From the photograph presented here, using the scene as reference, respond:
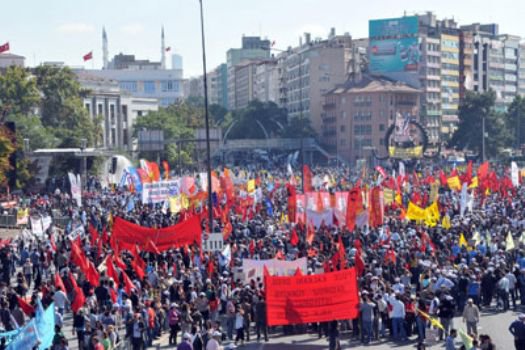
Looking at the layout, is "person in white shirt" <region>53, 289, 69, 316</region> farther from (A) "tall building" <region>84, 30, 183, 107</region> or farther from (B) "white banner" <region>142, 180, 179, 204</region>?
(A) "tall building" <region>84, 30, 183, 107</region>

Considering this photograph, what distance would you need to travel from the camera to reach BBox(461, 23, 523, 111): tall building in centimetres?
14575

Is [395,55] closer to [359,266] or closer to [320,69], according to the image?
[320,69]

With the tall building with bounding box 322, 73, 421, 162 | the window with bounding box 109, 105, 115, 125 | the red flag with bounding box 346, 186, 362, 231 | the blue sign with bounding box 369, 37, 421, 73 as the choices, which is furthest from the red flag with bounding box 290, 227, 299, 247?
the blue sign with bounding box 369, 37, 421, 73

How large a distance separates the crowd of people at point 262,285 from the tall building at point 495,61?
11132 centimetres

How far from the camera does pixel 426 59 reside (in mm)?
129250

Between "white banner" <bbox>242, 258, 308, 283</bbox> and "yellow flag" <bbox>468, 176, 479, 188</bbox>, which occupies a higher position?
"yellow flag" <bbox>468, 176, 479, 188</bbox>

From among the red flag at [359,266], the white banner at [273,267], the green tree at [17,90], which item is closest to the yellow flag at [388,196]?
the red flag at [359,266]

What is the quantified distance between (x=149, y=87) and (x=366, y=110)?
153ft

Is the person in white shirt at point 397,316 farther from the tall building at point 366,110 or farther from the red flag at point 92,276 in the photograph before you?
the tall building at point 366,110

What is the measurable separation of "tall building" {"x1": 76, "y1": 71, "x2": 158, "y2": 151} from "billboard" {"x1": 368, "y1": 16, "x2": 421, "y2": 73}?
3068 centimetres

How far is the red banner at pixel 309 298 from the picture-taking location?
1959cm

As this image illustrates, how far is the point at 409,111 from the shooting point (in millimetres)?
120125

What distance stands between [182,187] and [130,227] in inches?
650

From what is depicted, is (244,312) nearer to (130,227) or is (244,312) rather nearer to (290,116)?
(130,227)
